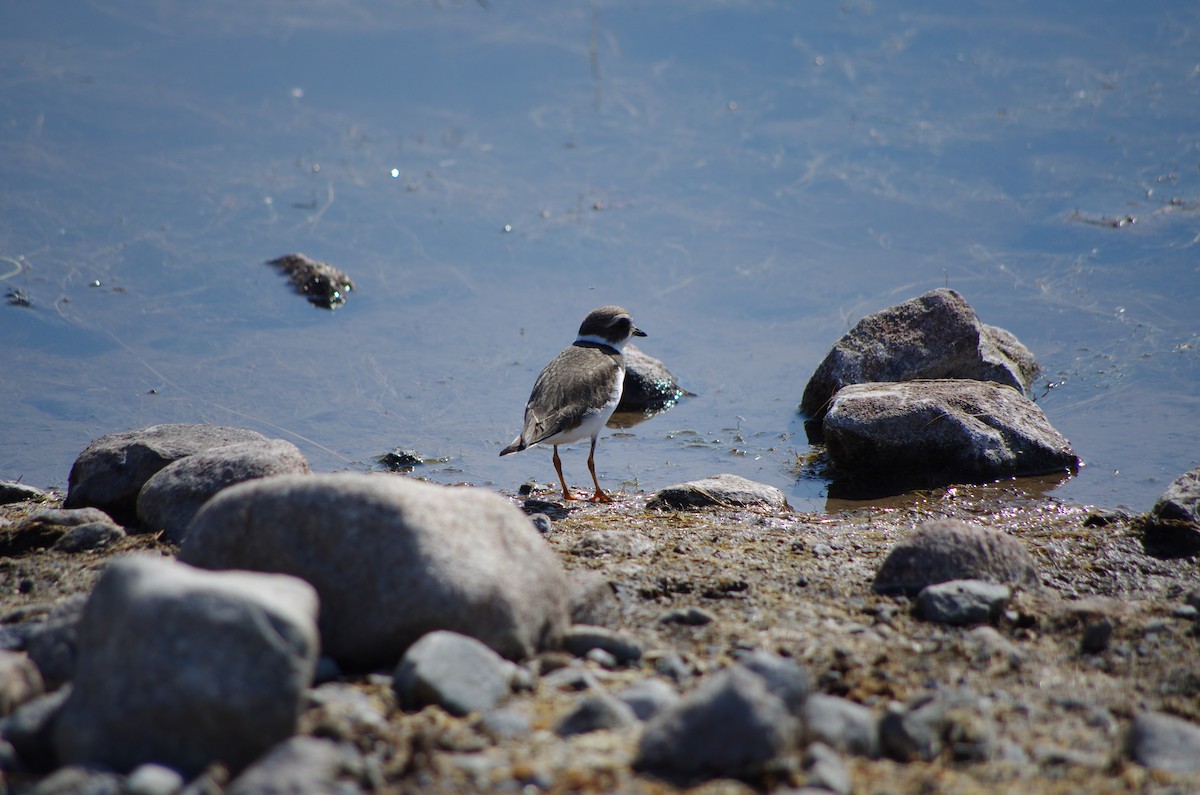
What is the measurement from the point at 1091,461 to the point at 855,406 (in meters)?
2.11

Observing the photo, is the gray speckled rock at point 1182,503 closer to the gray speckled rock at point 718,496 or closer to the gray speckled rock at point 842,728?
the gray speckled rock at point 718,496

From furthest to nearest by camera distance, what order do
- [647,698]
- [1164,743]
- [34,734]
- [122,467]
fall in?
[122,467]
[647,698]
[1164,743]
[34,734]

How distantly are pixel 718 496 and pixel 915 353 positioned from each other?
3.51 meters

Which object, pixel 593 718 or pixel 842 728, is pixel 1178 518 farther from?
pixel 593 718

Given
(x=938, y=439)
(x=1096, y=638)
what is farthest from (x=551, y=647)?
(x=938, y=439)

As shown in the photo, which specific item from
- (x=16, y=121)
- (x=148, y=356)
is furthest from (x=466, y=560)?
(x=16, y=121)

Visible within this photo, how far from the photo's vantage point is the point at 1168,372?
446 inches

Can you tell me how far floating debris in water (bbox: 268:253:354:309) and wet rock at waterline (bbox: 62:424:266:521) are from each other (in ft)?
16.9

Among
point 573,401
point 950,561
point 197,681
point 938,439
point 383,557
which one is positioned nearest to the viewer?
point 197,681

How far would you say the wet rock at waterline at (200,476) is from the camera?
275 inches

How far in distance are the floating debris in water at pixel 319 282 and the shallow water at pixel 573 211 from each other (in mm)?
216

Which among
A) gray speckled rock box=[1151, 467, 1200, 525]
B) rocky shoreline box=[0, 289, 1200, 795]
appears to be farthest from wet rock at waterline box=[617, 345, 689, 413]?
gray speckled rock box=[1151, 467, 1200, 525]

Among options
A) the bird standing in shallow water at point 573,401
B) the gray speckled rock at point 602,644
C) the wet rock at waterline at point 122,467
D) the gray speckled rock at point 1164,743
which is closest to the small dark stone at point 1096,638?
the gray speckled rock at point 1164,743

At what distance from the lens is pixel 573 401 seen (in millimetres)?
8984
